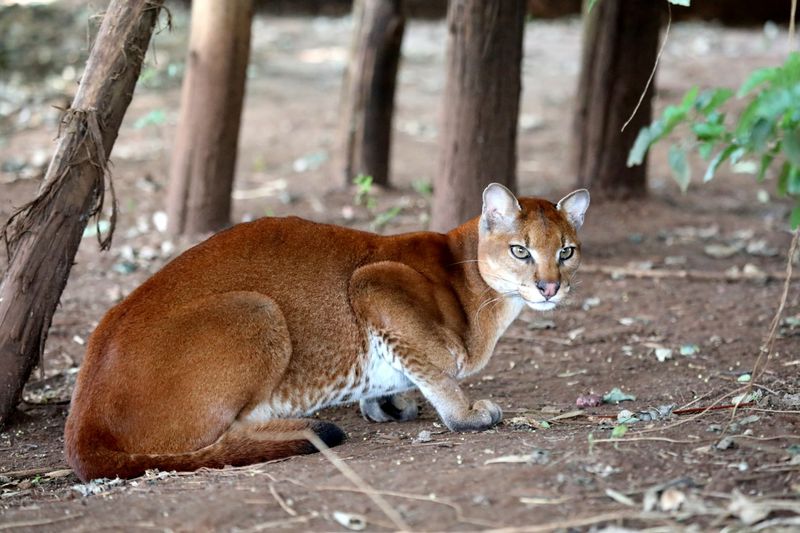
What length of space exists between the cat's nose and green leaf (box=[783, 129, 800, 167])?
1515mm

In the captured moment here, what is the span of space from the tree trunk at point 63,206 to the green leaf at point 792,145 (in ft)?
11.3

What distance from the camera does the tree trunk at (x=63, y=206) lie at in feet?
18.3

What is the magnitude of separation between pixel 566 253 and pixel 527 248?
8.7 inches

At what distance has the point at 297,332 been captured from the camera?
5.19 metres

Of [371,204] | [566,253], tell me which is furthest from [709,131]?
[371,204]

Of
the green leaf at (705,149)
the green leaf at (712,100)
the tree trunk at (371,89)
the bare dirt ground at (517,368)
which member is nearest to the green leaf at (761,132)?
the green leaf at (712,100)

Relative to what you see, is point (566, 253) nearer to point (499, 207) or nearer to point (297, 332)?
point (499, 207)

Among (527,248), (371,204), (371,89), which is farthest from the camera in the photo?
(371,89)

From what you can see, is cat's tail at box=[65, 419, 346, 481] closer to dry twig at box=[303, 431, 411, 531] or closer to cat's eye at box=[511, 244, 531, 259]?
dry twig at box=[303, 431, 411, 531]

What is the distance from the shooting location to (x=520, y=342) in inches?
275

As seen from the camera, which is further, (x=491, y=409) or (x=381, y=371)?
(x=381, y=371)

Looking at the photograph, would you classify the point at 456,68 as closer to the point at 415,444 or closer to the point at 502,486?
the point at 415,444

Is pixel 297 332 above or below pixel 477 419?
above

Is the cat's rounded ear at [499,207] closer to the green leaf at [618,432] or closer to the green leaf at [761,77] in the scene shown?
the green leaf at [618,432]
